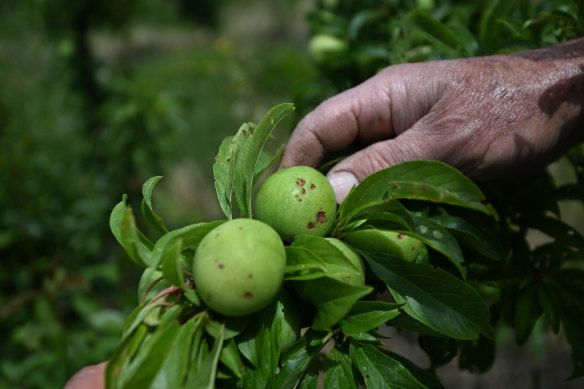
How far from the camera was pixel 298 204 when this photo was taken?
3.40 feet

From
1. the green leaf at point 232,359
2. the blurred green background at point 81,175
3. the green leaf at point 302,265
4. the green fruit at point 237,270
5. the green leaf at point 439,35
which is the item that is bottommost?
the blurred green background at point 81,175

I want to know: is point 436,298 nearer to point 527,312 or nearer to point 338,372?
point 338,372

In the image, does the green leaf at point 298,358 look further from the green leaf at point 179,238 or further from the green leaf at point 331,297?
the green leaf at point 179,238

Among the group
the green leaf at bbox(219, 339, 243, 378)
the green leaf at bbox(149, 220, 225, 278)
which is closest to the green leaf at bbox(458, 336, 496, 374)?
the green leaf at bbox(219, 339, 243, 378)

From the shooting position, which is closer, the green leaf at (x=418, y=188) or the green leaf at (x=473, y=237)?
the green leaf at (x=418, y=188)

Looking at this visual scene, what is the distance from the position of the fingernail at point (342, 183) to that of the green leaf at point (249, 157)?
13.3 inches

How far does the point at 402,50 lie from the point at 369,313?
1125 mm

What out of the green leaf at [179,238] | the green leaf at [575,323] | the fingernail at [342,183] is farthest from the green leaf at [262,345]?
the green leaf at [575,323]

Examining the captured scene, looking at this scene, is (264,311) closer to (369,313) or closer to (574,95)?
(369,313)

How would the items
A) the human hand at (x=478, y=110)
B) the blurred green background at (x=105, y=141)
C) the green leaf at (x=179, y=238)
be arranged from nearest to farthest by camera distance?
the green leaf at (x=179, y=238) < the human hand at (x=478, y=110) < the blurred green background at (x=105, y=141)

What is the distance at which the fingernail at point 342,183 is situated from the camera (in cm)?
132

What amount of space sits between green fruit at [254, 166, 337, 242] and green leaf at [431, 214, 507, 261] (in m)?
0.33

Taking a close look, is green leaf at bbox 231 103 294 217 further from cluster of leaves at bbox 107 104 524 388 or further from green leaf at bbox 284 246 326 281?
green leaf at bbox 284 246 326 281

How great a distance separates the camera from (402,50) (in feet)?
5.42
